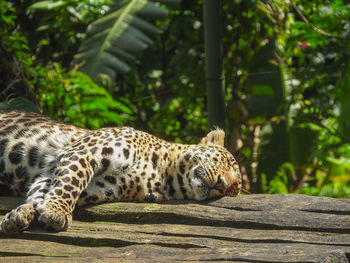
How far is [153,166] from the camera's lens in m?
5.36

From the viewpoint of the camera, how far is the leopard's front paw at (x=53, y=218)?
14.1ft

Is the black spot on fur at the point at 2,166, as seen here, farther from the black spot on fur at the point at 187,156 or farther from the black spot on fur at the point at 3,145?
the black spot on fur at the point at 187,156

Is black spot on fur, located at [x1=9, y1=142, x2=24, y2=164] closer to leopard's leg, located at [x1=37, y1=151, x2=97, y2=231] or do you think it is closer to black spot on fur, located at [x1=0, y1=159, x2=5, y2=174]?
black spot on fur, located at [x1=0, y1=159, x2=5, y2=174]

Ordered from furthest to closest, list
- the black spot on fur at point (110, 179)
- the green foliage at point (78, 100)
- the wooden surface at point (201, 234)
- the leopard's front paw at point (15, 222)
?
the green foliage at point (78, 100) < the black spot on fur at point (110, 179) < the leopard's front paw at point (15, 222) < the wooden surface at point (201, 234)

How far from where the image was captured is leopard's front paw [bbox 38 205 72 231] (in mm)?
4305

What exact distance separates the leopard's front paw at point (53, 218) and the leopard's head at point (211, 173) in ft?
4.17

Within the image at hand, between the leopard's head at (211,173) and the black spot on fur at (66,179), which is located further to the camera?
the leopard's head at (211,173)

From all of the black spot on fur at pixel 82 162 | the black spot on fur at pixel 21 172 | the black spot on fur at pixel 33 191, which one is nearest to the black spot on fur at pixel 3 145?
the black spot on fur at pixel 21 172

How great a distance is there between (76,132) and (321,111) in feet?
15.4

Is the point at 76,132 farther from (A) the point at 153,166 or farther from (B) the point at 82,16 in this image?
(B) the point at 82,16

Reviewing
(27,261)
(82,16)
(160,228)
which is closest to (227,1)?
(82,16)

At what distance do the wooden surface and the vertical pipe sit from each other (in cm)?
137

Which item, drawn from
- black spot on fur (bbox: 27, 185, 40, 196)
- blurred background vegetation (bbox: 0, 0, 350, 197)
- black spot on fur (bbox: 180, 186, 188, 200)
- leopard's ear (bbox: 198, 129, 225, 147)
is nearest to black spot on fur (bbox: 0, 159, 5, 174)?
black spot on fur (bbox: 27, 185, 40, 196)

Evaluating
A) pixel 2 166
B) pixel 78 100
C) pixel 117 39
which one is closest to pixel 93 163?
pixel 2 166
